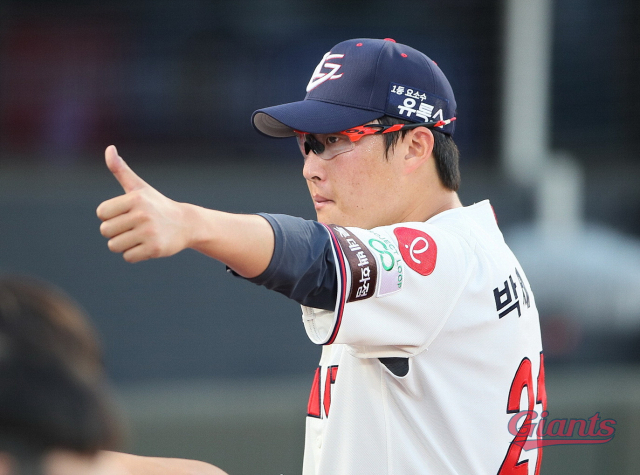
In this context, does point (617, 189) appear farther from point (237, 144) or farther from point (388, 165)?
point (388, 165)

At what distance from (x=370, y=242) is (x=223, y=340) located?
200 inches

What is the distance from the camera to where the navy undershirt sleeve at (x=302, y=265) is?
1594mm

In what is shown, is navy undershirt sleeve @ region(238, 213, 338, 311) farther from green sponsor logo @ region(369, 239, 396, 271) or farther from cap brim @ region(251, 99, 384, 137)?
cap brim @ region(251, 99, 384, 137)

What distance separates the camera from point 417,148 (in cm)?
219

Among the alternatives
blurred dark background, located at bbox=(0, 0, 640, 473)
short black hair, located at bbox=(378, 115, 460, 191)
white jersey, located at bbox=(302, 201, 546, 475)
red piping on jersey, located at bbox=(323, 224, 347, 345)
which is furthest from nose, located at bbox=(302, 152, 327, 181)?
blurred dark background, located at bbox=(0, 0, 640, 473)

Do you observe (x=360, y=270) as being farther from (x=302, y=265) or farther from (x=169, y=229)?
(x=169, y=229)

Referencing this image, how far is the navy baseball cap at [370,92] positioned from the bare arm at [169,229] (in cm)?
62

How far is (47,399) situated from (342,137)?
1379 mm

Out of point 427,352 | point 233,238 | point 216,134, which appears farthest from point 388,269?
point 216,134

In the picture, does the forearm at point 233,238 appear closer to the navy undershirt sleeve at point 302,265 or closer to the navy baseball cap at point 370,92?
the navy undershirt sleeve at point 302,265

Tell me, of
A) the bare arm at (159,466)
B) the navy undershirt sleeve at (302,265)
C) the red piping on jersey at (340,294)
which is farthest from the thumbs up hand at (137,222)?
the bare arm at (159,466)

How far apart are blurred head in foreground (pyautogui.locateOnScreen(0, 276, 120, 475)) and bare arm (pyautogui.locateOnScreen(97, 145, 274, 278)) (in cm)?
37

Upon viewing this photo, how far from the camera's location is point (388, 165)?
2.17 m

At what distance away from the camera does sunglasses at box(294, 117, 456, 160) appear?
214cm
